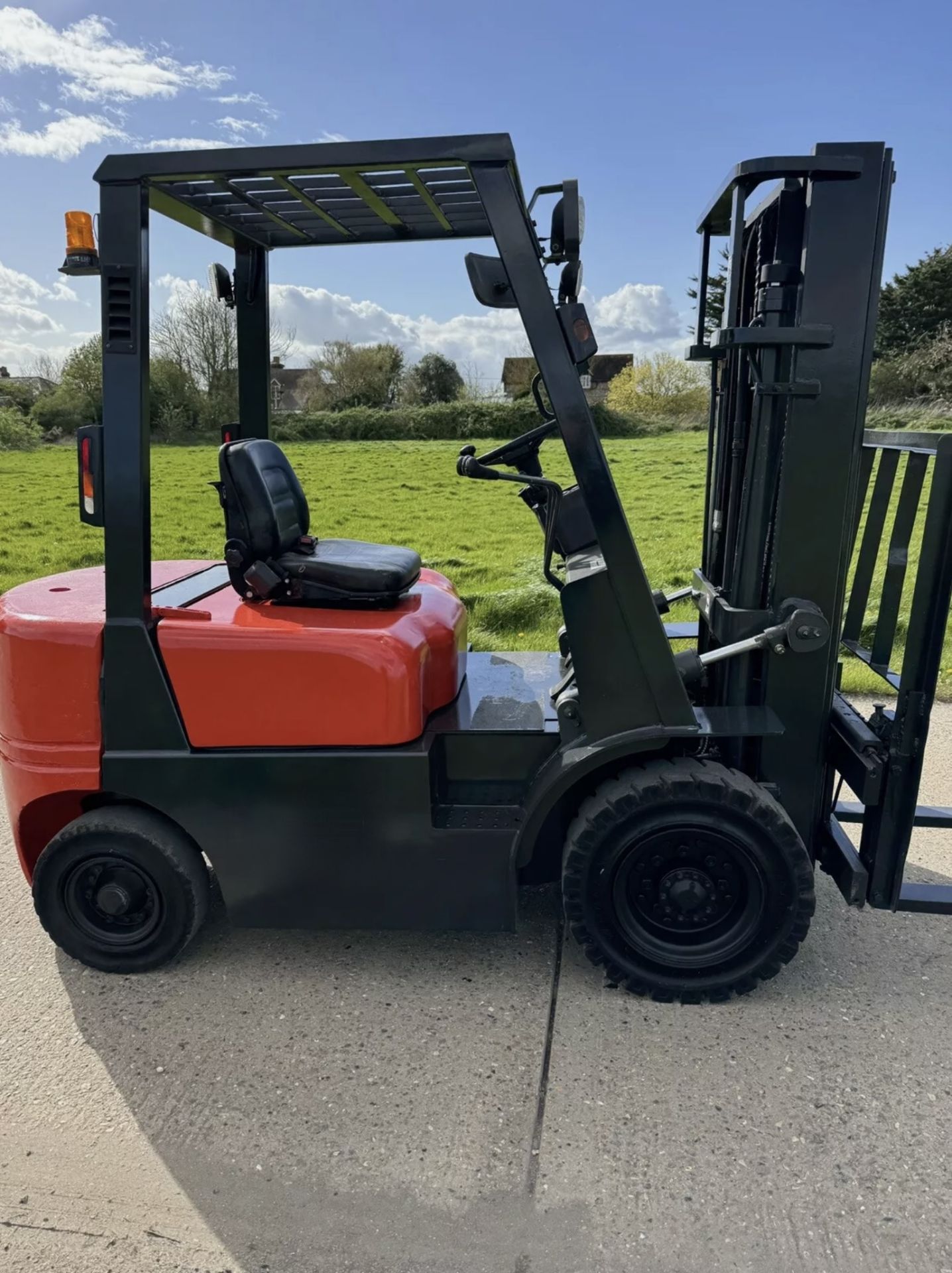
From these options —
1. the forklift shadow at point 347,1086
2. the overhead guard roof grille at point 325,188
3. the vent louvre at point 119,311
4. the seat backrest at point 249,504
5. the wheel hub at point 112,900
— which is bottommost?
the forklift shadow at point 347,1086

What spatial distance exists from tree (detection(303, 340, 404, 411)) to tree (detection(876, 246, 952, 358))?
17.9 metres

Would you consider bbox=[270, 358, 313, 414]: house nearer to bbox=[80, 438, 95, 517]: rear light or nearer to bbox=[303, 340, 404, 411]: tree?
bbox=[303, 340, 404, 411]: tree

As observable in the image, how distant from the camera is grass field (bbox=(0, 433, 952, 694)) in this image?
8809 mm

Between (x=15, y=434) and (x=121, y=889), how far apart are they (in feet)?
67.7

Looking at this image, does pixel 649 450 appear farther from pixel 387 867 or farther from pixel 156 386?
pixel 387 867

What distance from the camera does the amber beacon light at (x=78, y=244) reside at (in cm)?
276

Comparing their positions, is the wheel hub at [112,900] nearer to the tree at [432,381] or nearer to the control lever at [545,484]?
the control lever at [545,484]

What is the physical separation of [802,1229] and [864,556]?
217cm

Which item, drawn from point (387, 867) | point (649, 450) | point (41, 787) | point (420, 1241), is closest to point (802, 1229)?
point (420, 1241)

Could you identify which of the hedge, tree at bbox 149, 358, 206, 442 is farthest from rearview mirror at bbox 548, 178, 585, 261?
the hedge

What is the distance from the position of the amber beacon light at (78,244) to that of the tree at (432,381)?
920 inches

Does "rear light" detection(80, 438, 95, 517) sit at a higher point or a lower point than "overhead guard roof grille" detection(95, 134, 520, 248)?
lower

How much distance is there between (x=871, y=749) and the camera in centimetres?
313

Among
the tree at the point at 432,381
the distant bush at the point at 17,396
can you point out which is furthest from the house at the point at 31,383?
the tree at the point at 432,381
